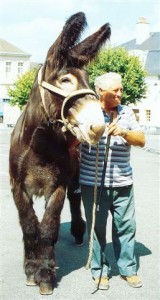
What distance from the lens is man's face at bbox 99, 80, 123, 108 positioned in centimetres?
405

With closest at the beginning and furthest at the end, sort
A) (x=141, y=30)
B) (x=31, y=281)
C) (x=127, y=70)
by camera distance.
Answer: (x=31, y=281) → (x=127, y=70) → (x=141, y=30)

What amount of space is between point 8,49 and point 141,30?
59.1 feet

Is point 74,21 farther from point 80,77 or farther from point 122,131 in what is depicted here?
point 122,131

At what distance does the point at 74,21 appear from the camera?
3.46 metres

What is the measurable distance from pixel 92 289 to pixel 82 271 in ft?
1.61

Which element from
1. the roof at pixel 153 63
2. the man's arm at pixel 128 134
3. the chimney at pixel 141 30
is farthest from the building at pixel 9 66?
the man's arm at pixel 128 134

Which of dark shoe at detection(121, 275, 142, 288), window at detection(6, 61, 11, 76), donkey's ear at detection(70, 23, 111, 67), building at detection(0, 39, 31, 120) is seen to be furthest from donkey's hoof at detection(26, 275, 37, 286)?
window at detection(6, 61, 11, 76)

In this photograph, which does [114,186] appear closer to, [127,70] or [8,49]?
[127,70]

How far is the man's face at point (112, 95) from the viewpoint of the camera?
4.05 meters

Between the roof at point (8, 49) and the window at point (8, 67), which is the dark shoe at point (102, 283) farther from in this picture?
the window at point (8, 67)

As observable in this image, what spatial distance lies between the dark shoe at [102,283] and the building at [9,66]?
54876mm

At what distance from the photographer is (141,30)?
6162cm

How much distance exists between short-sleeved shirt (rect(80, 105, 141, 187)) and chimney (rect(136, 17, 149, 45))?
5990cm

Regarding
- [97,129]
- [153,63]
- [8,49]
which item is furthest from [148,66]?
[97,129]
